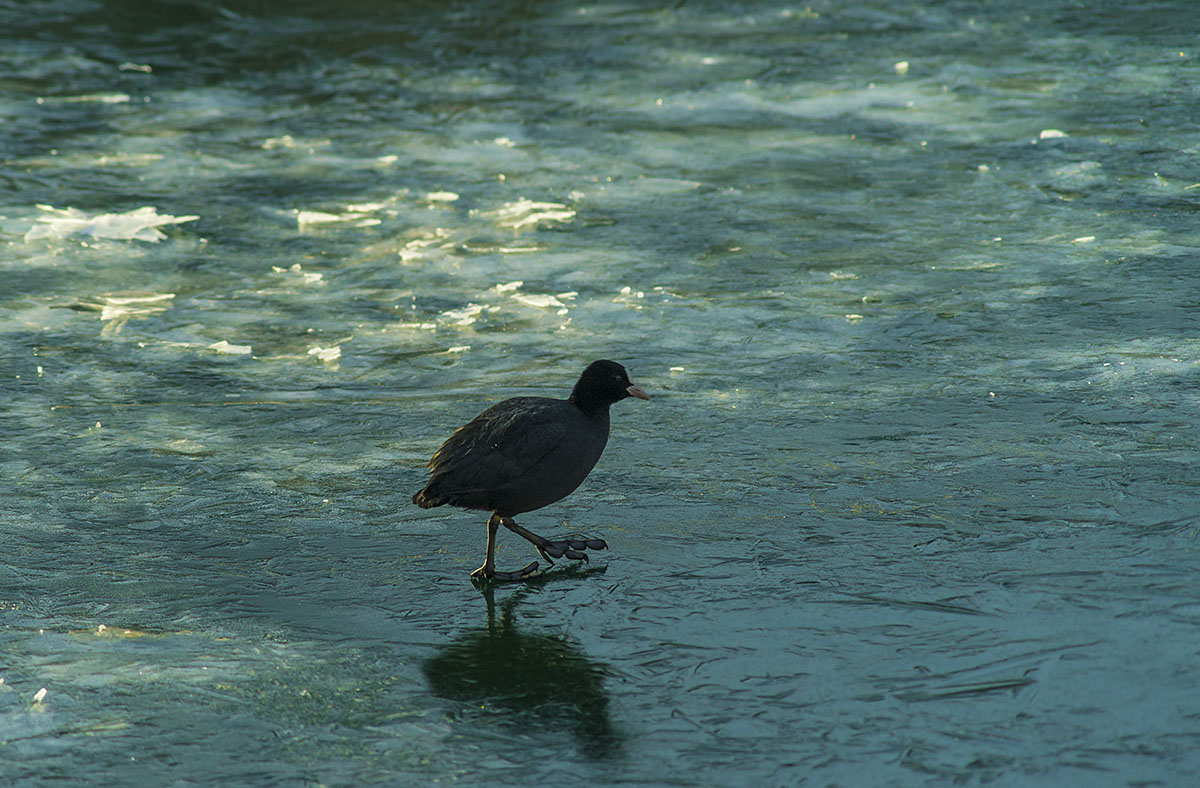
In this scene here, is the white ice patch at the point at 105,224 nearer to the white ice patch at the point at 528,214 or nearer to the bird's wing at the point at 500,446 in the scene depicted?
the white ice patch at the point at 528,214

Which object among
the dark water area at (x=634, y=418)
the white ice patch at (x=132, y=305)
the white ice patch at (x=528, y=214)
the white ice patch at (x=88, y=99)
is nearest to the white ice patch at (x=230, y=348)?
the dark water area at (x=634, y=418)

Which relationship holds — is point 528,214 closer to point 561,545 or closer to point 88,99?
point 561,545

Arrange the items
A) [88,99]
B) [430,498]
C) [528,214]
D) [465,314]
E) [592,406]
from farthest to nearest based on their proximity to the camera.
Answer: [88,99] < [528,214] < [465,314] < [592,406] < [430,498]

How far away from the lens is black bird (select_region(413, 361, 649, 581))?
15.7 ft

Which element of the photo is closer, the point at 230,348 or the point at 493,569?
the point at 493,569

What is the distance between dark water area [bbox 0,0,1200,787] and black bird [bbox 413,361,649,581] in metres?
0.25

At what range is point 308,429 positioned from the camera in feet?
21.2

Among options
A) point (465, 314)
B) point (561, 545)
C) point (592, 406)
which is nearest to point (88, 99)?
point (465, 314)

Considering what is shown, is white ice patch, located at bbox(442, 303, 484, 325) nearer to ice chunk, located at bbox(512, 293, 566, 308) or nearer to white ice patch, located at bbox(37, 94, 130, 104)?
ice chunk, located at bbox(512, 293, 566, 308)

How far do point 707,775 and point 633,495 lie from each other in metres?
2.04

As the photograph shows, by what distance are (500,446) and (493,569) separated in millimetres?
443

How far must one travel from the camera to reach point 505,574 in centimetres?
491

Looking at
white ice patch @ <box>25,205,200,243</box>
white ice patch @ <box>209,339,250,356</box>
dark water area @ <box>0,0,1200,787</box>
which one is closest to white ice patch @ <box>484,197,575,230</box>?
dark water area @ <box>0,0,1200,787</box>

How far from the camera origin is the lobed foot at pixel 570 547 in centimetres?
493
